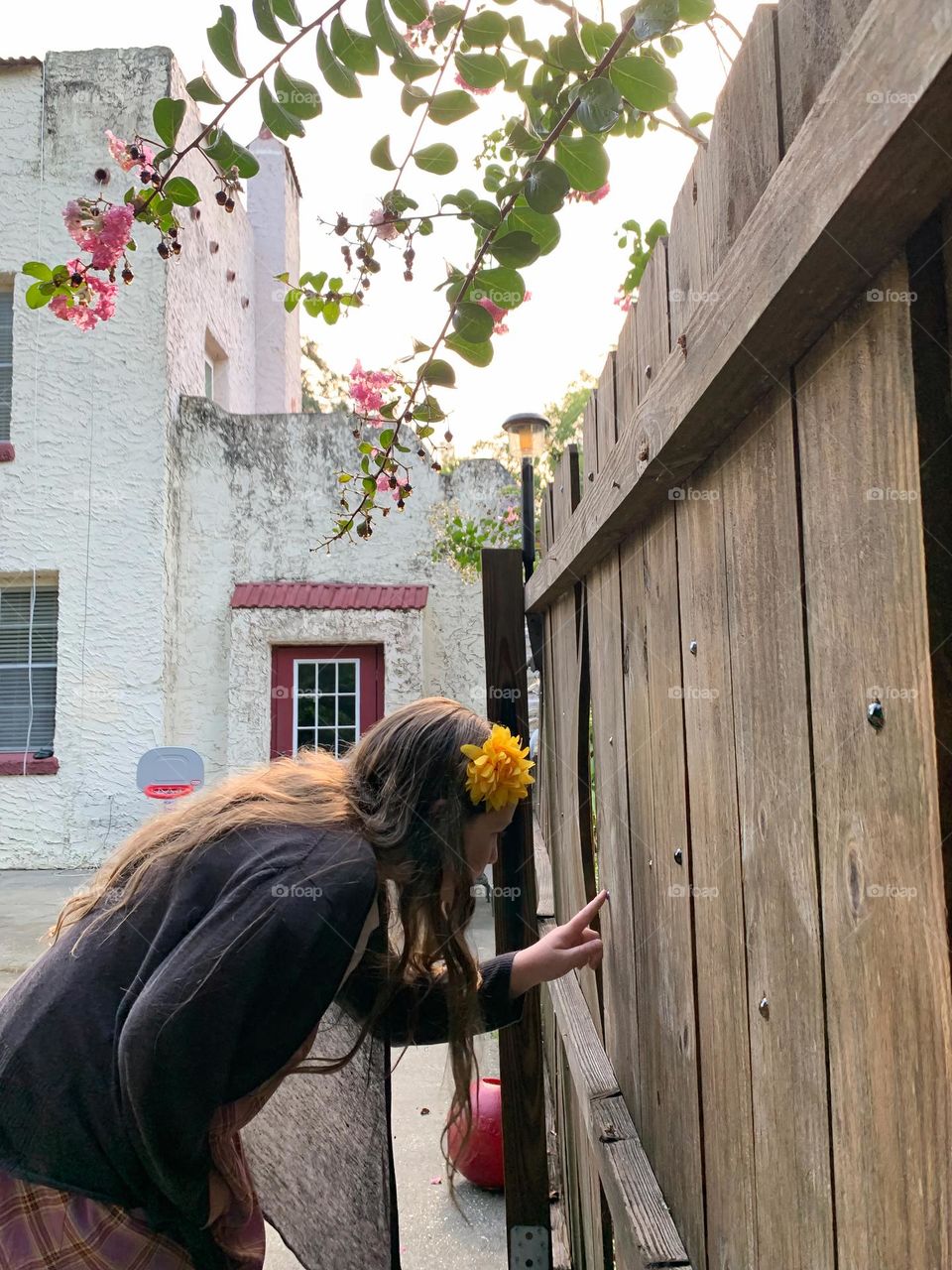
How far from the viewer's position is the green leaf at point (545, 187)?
4.04 feet

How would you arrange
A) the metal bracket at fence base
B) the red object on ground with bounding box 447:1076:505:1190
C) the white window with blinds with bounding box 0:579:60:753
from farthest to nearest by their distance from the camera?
the white window with blinds with bounding box 0:579:60:753 → the red object on ground with bounding box 447:1076:505:1190 → the metal bracket at fence base

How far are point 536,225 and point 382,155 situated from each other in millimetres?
262

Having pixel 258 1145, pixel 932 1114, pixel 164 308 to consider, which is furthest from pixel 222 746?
pixel 932 1114

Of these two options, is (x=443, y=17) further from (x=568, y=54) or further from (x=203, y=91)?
(x=203, y=91)

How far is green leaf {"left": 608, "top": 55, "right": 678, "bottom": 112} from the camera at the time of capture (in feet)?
3.67

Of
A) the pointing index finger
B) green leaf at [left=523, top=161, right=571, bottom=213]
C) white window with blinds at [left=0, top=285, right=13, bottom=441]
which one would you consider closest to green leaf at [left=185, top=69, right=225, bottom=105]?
green leaf at [left=523, top=161, right=571, bottom=213]

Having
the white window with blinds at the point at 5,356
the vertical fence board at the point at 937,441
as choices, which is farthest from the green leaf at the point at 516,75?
the white window with blinds at the point at 5,356

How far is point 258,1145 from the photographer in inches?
74.8

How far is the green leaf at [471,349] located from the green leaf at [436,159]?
0.24 metres

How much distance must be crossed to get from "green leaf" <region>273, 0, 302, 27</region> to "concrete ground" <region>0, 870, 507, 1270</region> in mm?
1683

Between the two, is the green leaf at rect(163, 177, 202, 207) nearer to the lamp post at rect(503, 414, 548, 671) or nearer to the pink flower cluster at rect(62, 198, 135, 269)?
the pink flower cluster at rect(62, 198, 135, 269)

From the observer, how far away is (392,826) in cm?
156

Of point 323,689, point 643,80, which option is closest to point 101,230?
point 643,80

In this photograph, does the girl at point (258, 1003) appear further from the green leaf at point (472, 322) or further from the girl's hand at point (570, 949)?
the green leaf at point (472, 322)
